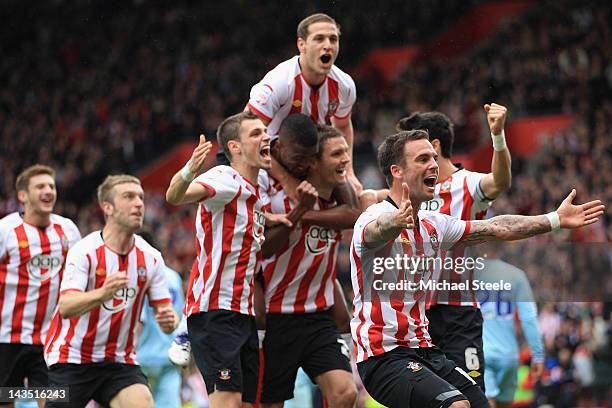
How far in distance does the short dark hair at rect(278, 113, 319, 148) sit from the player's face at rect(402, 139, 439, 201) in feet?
4.21

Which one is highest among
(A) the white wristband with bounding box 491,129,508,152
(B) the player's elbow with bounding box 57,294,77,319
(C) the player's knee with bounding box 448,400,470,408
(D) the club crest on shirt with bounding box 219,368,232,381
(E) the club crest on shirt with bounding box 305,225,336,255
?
(A) the white wristband with bounding box 491,129,508,152

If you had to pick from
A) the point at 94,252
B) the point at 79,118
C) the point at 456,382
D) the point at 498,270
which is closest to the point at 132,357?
the point at 94,252

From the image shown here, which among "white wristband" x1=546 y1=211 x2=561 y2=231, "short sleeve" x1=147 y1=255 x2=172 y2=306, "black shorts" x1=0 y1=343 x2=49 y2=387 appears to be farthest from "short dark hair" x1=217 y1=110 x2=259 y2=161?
"black shorts" x1=0 y1=343 x2=49 y2=387

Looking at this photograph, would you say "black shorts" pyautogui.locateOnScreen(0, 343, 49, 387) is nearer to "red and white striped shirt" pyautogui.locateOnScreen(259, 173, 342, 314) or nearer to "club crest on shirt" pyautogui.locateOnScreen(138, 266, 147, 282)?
"club crest on shirt" pyautogui.locateOnScreen(138, 266, 147, 282)

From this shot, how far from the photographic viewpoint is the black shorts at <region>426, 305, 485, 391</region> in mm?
6988

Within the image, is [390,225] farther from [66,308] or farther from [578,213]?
[66,308]

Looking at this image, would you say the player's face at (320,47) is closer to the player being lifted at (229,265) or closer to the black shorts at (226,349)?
the player being lifted at (229,265)

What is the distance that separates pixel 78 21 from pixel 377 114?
447 inches

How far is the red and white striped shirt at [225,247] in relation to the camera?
6777 millimetres

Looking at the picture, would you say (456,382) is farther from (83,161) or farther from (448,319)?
(83,161)

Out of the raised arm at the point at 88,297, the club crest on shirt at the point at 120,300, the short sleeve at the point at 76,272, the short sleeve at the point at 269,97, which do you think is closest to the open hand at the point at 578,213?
the short sleeve at the point at 269,97

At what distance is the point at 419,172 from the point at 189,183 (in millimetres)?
1469

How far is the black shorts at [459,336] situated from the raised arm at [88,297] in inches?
82.4

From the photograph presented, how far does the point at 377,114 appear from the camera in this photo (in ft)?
66.2
